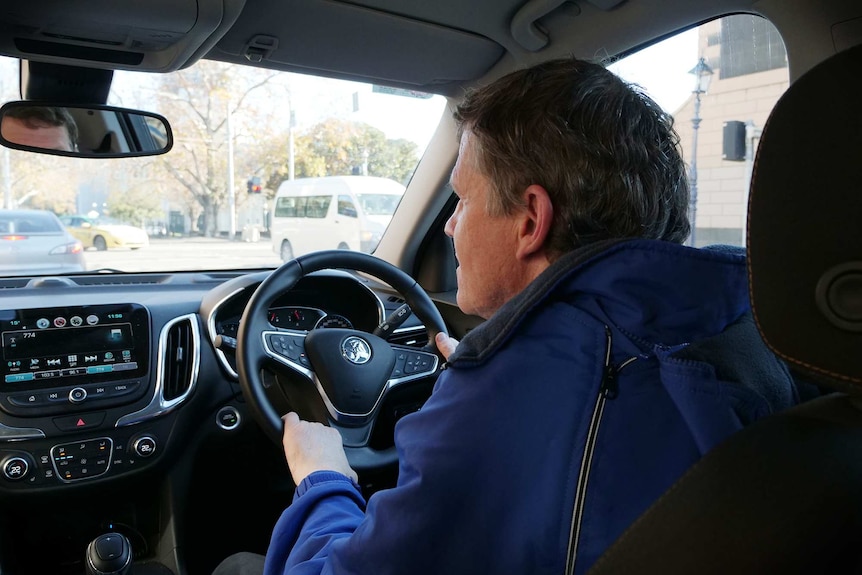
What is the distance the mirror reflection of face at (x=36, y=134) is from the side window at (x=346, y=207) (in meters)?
1.48

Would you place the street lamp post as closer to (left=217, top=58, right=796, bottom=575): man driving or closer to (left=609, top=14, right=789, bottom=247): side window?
(left=609, top=14, right=789, bottom=247): side window

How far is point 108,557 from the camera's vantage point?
2307mm

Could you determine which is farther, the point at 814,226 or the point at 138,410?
the point at 138,410

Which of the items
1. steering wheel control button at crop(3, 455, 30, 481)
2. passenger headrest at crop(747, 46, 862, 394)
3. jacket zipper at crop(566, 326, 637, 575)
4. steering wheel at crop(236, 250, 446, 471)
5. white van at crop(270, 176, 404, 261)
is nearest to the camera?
passenger headrest at crop(747, 46, 862, 394)

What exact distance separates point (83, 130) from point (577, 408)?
7.41ft

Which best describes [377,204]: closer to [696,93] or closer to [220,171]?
[220,171]

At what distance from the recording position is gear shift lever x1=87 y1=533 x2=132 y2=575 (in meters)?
2.30

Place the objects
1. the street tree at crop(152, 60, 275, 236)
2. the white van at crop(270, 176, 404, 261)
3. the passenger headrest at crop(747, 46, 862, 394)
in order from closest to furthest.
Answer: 1. the passenger headrest at crop(747, 46, 862, 394)
2. the street tree at crop(152, 60, 275, 236)
3. the white van at crop(270, 176, 404, 261)

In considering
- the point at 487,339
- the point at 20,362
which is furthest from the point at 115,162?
the point at 487,339

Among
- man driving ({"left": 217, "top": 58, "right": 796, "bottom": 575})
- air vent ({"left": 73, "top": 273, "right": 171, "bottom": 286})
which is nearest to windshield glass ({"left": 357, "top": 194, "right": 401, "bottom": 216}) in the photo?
air vent ({"left": 73, "top": 273, "right": 171, "bottom": 286})

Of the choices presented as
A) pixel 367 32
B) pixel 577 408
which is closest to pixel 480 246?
pixel 577 408

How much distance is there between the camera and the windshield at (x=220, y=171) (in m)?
2.98

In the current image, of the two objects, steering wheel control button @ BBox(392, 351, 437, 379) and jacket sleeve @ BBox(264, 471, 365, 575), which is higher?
steering wheel control button @ BBox(392, 351, 437, 379)

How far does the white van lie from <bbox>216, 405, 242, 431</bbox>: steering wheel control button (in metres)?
1.29
